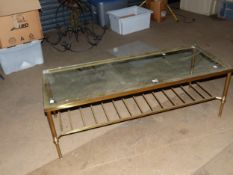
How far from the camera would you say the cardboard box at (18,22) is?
2.43 meters

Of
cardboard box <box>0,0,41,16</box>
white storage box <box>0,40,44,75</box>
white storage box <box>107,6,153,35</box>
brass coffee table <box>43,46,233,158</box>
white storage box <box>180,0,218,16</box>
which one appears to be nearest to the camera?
brass coffee table <box>43,46,233,158</box>

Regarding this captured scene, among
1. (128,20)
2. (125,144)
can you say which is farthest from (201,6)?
(125,144)

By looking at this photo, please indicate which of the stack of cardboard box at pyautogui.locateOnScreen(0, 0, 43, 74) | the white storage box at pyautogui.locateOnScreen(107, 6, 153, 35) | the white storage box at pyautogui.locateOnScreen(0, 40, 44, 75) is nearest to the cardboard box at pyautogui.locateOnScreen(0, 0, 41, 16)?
the stack of cardboard box at pyautogui.locateOnScreen(0, 0, 43, 74)

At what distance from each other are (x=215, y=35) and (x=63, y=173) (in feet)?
9.01

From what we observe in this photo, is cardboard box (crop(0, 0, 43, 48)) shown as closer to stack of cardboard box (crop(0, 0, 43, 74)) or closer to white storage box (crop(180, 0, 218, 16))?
stack of cardboard box (crop(0, 0, 43, 74))

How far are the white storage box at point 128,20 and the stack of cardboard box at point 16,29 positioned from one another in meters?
1.18

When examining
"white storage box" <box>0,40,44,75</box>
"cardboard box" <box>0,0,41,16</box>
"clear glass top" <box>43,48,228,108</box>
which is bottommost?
"white storage box" <box>0,40,44,75</box>

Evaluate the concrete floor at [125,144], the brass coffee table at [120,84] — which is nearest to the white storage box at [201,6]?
the concrete floor at [125,144]

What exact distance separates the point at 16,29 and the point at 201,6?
2.99m

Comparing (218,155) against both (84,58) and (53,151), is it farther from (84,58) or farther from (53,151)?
(84,58)

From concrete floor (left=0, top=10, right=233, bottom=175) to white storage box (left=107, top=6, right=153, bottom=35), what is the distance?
1585mm

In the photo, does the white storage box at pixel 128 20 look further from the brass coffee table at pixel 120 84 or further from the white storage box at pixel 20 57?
the brass coffee table at pixel 120 84

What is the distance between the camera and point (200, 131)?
5.87ft

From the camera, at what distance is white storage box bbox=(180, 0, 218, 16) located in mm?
4027
